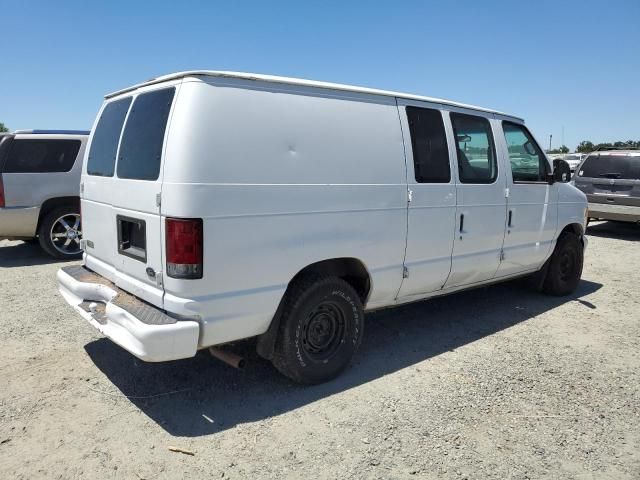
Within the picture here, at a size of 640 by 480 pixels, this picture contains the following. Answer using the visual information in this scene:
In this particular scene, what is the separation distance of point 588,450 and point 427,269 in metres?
1.84

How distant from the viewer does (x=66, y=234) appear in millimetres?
8172

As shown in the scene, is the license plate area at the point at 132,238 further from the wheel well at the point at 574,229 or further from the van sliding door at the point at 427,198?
the wheel well at the point at 574,229

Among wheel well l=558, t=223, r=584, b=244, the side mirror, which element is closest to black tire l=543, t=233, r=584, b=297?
wheel well l=558, t=223, r=584, b=244

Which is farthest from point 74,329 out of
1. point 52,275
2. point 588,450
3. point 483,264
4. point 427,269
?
point 588,450

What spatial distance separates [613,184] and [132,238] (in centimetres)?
1140

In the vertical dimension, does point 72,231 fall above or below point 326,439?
above

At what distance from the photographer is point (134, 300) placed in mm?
3490

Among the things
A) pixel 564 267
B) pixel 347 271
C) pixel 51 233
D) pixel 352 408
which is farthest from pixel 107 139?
pixel 564 267

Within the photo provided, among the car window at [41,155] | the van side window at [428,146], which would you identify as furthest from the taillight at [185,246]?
the car window at [41,155]

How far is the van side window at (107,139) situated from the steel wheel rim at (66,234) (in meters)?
4.35

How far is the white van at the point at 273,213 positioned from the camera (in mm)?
3096

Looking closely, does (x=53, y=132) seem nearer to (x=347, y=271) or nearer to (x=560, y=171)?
(x=347, y=271)

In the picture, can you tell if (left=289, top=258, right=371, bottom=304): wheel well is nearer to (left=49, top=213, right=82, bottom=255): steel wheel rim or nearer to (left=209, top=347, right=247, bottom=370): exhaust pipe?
(left=209, top=347, right=247, bottom=370): exhaust pipe

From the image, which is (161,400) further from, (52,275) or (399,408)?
(52,275)
